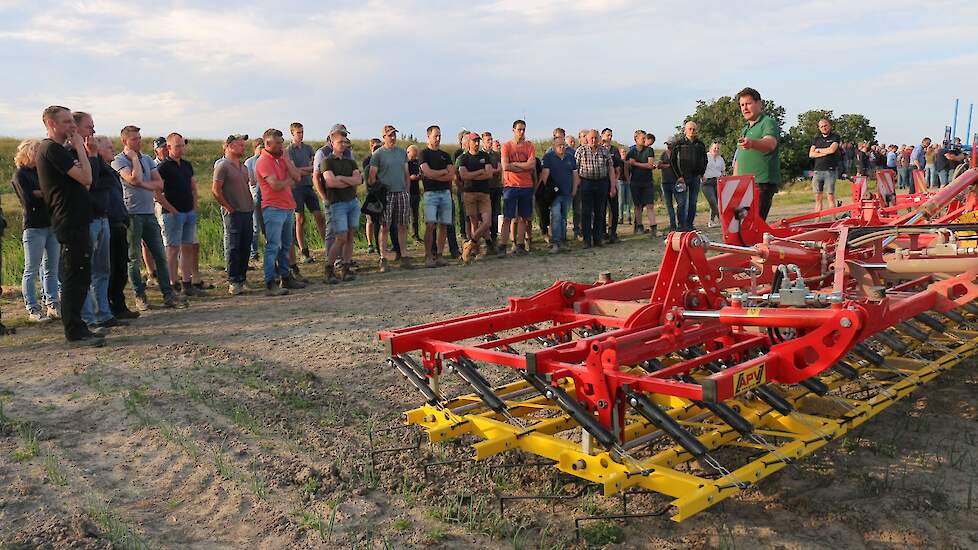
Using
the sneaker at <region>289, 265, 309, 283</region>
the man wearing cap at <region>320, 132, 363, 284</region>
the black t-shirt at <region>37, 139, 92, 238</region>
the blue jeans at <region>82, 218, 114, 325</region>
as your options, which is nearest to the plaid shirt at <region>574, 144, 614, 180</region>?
the man wearing cap at <region>320, 132, 363, 284</region>

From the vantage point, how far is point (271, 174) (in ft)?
31.6

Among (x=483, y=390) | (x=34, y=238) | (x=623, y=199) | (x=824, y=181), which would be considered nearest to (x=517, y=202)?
(x=824, y=181)

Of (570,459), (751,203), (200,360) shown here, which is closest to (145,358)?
(200,360)

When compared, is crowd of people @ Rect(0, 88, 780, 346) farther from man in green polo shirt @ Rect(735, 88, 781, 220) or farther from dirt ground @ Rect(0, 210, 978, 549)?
dirt ground @ Rect(0, 210, 978, 549)

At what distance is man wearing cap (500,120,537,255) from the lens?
478 inches

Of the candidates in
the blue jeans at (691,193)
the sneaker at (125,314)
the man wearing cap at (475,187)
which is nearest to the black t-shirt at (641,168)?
the blue jeans at (691,193)

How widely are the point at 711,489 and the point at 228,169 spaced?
7.56 m

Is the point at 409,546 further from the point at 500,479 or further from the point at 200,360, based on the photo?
the point at 200,360

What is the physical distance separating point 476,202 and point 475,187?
0.26 meters

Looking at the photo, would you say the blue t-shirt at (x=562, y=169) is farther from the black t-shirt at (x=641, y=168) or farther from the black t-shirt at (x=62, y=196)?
the black t-shirt at (x=62, y=196)

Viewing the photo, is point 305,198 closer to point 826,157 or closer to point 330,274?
point 330,274

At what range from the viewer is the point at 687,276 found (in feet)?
15.2

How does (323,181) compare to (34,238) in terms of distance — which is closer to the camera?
(34,238)

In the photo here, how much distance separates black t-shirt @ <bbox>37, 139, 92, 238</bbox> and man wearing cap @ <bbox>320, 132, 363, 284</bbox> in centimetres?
376
